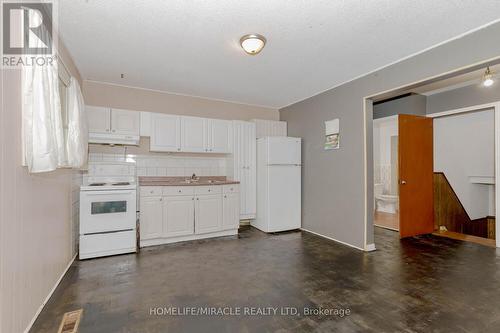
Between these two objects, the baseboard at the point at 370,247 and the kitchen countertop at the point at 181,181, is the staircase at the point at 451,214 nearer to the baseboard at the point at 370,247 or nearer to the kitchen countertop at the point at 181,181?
the baseboard at the point at 370,247

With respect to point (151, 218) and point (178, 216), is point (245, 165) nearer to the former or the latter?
point (178, 216)

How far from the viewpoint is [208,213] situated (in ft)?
A: 13.3

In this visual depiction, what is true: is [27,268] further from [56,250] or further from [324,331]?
[324,331]

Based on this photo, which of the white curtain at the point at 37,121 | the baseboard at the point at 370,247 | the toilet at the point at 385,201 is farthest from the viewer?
the toilet at the point at 385,201

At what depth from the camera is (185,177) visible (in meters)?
4.50

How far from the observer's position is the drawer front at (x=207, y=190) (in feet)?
13.0

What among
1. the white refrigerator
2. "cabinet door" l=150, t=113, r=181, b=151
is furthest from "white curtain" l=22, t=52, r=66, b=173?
the white refrigerator

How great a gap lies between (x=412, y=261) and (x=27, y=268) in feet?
13.0

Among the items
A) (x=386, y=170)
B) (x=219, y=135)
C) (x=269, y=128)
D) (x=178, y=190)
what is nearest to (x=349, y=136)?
(x=269, y=128)

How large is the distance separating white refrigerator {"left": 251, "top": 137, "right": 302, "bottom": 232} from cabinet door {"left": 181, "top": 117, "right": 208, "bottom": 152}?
1085 mm

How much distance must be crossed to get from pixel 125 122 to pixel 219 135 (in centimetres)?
157

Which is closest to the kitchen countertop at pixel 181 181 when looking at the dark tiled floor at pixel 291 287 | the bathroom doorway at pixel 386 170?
the dark tiled floor at pixel 291 287

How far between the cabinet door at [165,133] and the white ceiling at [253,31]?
637 mm

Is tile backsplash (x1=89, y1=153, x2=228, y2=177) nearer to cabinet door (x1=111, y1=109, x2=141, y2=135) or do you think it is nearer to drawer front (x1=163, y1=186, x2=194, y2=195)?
cabinet door (x1=111, y1=109, x2=141, y2=135)
